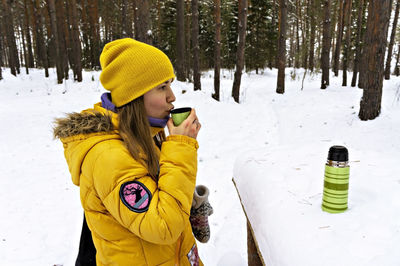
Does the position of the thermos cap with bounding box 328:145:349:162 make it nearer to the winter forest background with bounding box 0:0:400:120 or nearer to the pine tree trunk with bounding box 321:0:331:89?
the winter forest background with bounding box 0:0:400:120

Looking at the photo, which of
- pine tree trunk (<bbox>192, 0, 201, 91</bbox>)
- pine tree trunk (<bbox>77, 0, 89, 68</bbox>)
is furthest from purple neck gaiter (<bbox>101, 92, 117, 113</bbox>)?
pine tree trunk (<bbox>77, 0, 89, 68</bbox>)

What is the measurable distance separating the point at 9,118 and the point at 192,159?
30.9 feet

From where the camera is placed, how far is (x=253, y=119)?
9.18 meters

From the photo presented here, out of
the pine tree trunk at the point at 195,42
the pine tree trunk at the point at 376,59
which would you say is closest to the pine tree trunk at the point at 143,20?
the pine tree trunk at the point at 195,42

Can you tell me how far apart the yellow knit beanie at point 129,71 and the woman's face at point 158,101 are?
0.04 metres

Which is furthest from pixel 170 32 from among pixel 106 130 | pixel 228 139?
pixel 106 130

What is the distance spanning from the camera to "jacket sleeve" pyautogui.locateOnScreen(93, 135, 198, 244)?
3.50ft

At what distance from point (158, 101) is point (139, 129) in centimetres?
17

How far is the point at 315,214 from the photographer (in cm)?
142

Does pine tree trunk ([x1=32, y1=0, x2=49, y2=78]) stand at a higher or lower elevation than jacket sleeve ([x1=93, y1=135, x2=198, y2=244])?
higher

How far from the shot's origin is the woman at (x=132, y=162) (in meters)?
1.08

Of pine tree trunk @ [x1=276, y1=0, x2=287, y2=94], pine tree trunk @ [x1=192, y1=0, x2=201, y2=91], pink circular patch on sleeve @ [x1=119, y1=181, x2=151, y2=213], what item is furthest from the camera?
pine tree trunk @ [x1=276, y1=0, x2=287, y2=94]

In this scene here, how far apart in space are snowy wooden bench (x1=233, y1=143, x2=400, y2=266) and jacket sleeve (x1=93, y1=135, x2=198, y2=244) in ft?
1.70

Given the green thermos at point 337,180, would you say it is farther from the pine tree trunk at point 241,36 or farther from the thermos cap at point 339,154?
the pine tree trunk at point 241,36
